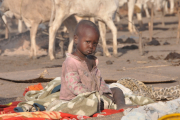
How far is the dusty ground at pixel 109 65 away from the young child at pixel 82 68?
172cm

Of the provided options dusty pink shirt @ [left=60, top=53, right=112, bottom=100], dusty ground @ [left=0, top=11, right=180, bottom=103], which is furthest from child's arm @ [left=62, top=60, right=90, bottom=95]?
dusty ground @ [left=0, top=11, right=180, bottom=103]

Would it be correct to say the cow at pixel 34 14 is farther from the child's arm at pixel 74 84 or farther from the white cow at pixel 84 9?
the child's arm at pixel 74 84

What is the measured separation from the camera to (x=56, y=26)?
30.8 feet

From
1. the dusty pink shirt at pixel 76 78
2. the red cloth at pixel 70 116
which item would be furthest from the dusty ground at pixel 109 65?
the red cloth at pixel 70 116

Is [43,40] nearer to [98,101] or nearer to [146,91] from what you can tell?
[146,91]

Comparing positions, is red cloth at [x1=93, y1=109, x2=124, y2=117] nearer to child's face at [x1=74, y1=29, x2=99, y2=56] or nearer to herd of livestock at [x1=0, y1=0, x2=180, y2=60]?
child's face at [x1=74, y1=29, x2=99, y2=56]

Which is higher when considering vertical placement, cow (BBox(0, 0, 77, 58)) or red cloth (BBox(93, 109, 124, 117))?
cow (BBox(0, 0, 77, 58))

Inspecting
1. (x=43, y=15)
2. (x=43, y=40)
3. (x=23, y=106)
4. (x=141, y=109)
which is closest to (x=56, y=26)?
(x=43, y=15)

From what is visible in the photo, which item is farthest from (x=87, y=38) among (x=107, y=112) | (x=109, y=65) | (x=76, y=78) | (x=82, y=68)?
(x=109, y=65)

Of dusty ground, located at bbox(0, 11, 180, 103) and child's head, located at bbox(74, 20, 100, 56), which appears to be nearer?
child's head, located at bbox(74, 20, 100, 56)

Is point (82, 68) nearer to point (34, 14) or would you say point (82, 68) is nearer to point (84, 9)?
point (84, 9)

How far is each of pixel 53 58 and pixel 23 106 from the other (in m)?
6.33

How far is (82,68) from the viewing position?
11.7 ft

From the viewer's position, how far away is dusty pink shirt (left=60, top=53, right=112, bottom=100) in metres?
3.43
